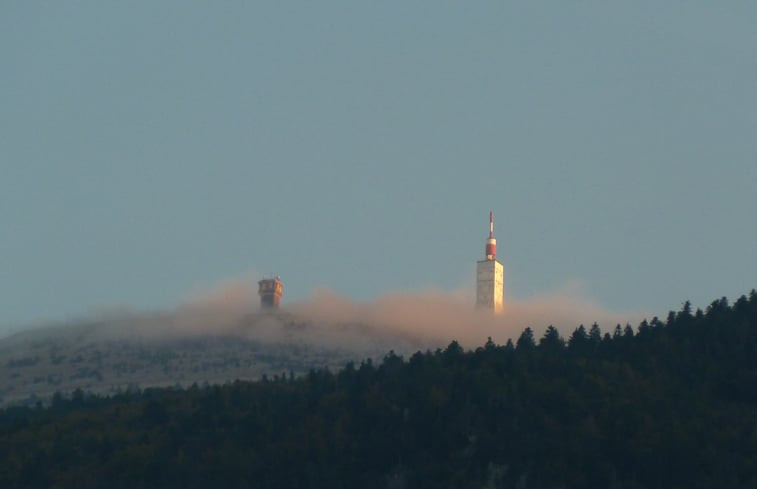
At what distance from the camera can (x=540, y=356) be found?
182 meters

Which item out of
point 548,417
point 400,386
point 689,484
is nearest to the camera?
point 689,484

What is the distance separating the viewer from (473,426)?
164m

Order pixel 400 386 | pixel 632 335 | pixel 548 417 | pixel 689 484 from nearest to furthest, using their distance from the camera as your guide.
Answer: pixel 689 484 → pixel 548 417 → pixel 400 386 → pixel 632 335

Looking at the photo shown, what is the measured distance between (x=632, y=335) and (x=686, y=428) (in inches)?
1299

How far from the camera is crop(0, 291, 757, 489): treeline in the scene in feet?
506

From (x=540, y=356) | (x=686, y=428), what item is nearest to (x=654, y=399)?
(x=686, y=428)

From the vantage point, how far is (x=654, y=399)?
164 meters

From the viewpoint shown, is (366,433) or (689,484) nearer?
(689,484)

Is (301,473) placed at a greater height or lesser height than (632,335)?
lesser

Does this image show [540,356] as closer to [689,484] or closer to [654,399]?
[654,399]

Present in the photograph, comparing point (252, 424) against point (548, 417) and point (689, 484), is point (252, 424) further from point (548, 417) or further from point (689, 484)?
point (689, 484)

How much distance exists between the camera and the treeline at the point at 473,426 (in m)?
154

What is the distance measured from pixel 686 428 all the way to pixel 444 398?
2283 cm

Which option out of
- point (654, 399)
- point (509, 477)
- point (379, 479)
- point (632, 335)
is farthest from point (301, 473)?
point (632, 335)
